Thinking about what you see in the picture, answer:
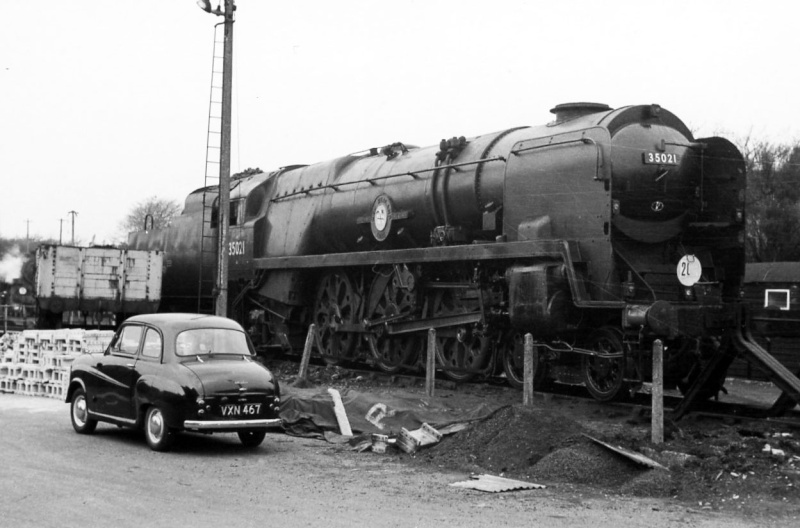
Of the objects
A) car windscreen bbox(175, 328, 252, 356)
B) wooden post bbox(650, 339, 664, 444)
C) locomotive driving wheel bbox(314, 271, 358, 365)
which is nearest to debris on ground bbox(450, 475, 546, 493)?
wooden post bbox(650, 339, 664, 444)

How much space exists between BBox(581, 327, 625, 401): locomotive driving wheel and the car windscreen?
15.9ft

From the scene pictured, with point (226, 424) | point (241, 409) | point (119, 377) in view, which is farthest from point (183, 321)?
point (226, 424)

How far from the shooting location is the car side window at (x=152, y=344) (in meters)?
11.1

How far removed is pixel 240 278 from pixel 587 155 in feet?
34.9

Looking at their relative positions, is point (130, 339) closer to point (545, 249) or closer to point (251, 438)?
point (251, 438)

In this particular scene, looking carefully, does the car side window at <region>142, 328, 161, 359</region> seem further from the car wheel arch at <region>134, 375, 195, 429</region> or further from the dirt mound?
the dirt mound

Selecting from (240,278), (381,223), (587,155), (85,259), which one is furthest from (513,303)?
(85,259)

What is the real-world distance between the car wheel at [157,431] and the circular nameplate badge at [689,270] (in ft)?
23.2

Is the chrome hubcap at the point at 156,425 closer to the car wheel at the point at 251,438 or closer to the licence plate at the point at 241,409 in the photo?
the licence plate at the point at 241,409

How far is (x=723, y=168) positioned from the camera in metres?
13.7

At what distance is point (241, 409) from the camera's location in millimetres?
10492

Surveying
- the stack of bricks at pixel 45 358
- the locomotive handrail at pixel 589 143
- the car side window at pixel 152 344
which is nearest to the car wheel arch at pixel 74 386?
the car side window at pixel 152 344

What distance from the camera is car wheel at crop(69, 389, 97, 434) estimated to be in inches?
461

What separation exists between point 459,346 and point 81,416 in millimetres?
6638
